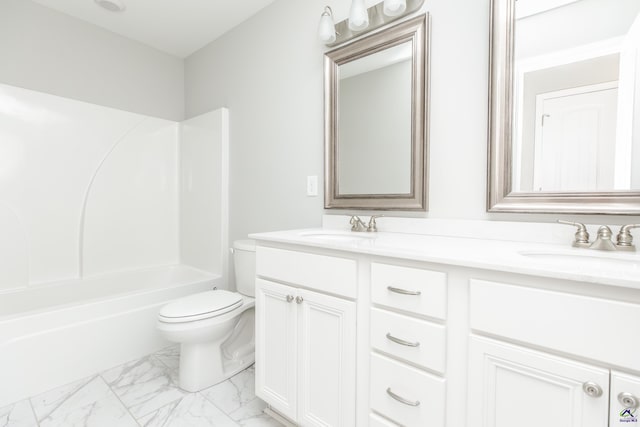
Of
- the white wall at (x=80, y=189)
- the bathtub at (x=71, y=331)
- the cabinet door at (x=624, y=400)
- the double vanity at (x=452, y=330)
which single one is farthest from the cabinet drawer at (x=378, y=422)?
the white wall at (x=80, y=189)

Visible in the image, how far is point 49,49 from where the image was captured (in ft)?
7.38

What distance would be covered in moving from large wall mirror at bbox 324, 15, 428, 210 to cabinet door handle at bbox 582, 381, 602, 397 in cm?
86

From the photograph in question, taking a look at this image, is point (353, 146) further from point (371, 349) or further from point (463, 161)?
point (371, 349)

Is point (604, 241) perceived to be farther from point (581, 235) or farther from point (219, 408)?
point (219, 408)

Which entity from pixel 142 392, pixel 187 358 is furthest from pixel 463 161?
pixel 142 392

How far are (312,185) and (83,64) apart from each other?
210cm

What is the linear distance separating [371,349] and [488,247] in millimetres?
531

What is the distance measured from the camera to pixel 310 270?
1.23 meters

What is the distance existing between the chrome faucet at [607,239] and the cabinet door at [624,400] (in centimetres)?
48

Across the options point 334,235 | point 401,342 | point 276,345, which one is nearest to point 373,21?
point 334,235

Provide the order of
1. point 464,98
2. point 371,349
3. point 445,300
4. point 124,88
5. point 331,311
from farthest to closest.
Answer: point 124,88 → point 464,98 → point 331,311 → point 371,349 → point 445,300

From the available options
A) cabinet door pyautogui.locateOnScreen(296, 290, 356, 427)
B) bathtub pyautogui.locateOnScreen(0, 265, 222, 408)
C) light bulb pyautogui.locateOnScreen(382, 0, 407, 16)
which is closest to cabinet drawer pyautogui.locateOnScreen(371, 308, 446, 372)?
cabinet door pyautogui.locateOnScreen(296, 290, 356, 427)

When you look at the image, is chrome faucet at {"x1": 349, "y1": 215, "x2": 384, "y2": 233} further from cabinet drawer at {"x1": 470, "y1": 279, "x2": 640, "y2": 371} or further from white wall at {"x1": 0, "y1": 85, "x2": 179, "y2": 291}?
white wall at {"x1": 0, "y1": 85, "x2": 179, "y2": 291}

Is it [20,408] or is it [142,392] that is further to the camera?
[142,392]
